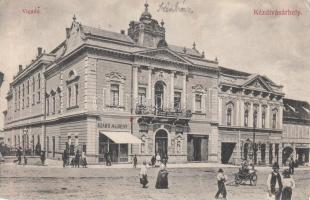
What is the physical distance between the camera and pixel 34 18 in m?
14.6

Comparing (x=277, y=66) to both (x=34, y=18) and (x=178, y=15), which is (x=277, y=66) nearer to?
(x=178, y=15)

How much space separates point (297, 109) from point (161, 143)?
8550 mm

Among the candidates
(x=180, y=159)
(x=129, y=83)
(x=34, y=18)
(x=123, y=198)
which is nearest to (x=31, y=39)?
(x=34, y=18)

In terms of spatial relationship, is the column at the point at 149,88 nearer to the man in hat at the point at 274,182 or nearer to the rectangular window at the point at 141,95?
the rectangular window at the point at 141,95

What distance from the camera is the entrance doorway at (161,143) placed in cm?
2478

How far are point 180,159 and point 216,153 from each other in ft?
7.13

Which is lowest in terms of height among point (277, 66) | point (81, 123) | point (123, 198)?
point (123, 198)

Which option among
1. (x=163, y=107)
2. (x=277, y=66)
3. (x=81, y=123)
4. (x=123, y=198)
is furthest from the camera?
(x=163, y=107)

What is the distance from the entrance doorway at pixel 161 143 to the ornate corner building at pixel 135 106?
5 cm

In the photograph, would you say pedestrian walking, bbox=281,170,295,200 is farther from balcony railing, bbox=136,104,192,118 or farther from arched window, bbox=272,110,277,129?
balcony railing, bbox=136,104,192,118

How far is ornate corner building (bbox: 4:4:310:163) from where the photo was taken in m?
22.7

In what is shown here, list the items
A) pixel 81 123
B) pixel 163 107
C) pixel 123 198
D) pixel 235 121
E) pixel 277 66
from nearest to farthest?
1. pixel 123 198
2. pixel 277 66
3. pixel 81 123
4. pixel 163 107
5. pixel 235 121

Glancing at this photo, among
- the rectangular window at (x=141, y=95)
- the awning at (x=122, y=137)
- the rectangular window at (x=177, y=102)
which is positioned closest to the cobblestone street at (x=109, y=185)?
the awning at (x=122, y=137)

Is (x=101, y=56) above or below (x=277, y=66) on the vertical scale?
above
